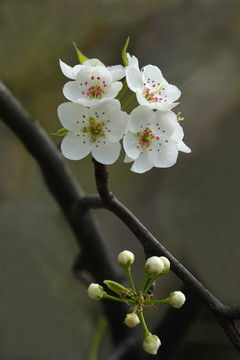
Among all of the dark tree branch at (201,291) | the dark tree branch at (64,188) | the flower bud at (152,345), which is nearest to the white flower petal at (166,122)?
the dark tree branch at (201,291)

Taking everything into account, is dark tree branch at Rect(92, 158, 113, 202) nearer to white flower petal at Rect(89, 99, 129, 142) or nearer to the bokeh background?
white flower petal at Rect(89, 99, 129, 142)

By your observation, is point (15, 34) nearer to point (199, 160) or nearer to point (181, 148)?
point (199, 160)

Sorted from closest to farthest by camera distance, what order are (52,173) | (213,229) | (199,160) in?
(52,173) → (213,229) → (199,160)

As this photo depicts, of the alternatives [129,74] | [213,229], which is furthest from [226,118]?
[129,74]

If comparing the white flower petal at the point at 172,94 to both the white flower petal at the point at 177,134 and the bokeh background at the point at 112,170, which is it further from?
the bokeh background at the point at 112,170

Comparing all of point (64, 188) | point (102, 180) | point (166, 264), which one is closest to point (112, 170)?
point (64, 188)

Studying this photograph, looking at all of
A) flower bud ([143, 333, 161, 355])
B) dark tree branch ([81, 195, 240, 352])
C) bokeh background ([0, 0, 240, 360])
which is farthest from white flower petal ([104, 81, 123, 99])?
bokeh background ([0, 0, 240, 360])
